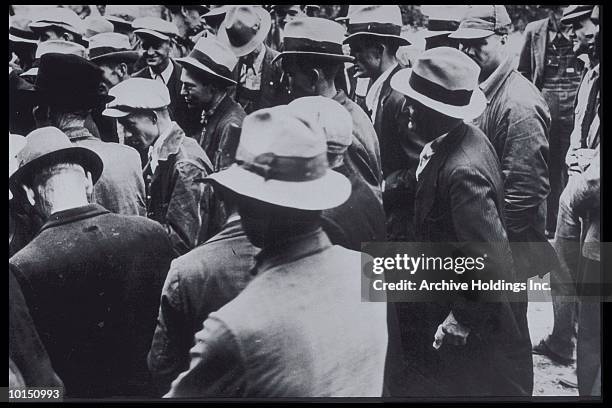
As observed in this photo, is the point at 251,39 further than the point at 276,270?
Yes

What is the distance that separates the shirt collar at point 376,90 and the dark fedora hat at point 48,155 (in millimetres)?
2010

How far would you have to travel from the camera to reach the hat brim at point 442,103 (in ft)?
15.6

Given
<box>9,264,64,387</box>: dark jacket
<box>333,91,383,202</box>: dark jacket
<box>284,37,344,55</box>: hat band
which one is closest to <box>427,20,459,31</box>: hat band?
<box>284,37,344,55</box>: hat band

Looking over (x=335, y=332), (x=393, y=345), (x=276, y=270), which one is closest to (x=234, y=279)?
(x=276, y=270)

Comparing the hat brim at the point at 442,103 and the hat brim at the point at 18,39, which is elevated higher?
the hat brim at the point at 18,39

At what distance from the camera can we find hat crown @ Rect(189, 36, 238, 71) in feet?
16.2

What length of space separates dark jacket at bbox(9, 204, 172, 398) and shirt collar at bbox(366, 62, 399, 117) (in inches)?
69.8

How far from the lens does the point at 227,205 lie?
15.5 ft

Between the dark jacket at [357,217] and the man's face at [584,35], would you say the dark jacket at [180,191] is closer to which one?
the dark jacket at [357,217]

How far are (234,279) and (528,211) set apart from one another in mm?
2185

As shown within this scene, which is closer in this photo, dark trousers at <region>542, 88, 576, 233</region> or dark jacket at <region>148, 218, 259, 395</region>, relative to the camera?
dark jacket at <region>148, 218, 259, 395</region>

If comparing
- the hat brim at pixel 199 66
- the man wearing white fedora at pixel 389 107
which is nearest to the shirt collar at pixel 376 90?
the man wearing white fedora at pixel 389 107

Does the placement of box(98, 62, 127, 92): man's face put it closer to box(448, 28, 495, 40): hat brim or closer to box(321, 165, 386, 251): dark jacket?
box(321, 165, 386, 251): dark jacket
